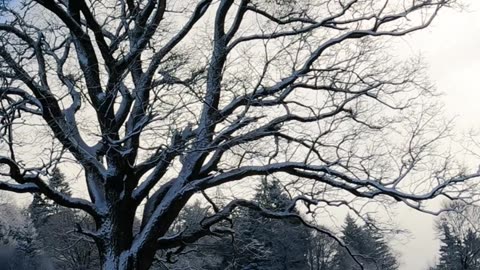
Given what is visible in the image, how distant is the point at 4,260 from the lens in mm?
24156

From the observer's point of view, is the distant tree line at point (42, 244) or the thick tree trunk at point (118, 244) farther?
the distant tree line at point (42, 244)

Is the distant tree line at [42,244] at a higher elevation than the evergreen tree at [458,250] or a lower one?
lower

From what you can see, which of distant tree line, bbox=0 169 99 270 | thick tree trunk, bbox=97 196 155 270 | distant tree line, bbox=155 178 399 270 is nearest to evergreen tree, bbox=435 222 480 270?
distant tree line, bbox=155 178 399 270

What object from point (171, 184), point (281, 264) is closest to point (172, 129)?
point (171, 184)

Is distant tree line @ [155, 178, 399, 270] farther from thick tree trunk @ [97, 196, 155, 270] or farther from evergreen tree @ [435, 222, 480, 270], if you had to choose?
thick tree trunk @ [97, 196, 155, 270]

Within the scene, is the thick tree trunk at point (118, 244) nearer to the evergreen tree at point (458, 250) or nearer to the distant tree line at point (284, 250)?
the distant tree line at point (284, 250)

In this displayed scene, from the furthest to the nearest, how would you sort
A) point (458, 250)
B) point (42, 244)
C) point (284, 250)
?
point (458, 250), point (284, 250), point (42, 244)

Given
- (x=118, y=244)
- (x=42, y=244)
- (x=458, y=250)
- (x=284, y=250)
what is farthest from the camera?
(x=458, y=250)

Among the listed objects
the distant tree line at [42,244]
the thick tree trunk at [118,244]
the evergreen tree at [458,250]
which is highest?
the evergreen tree at [458,250]

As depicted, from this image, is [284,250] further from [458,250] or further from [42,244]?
[42,244]

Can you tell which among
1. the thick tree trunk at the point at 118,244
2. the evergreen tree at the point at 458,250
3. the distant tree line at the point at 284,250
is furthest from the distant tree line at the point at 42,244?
the evergreen tree at the point at 458,250

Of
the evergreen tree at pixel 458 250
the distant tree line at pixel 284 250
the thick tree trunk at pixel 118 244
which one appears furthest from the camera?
the evergreen tree at pixel 458 250

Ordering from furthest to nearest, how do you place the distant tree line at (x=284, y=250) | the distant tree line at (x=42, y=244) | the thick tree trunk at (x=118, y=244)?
the distant tree line at (x=42, y=244) < the distant tree line at (x=284, y=250) < the thick tree trunk at (x=118, y=244)

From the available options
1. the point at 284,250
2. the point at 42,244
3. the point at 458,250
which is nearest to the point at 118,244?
the point at 284,250
